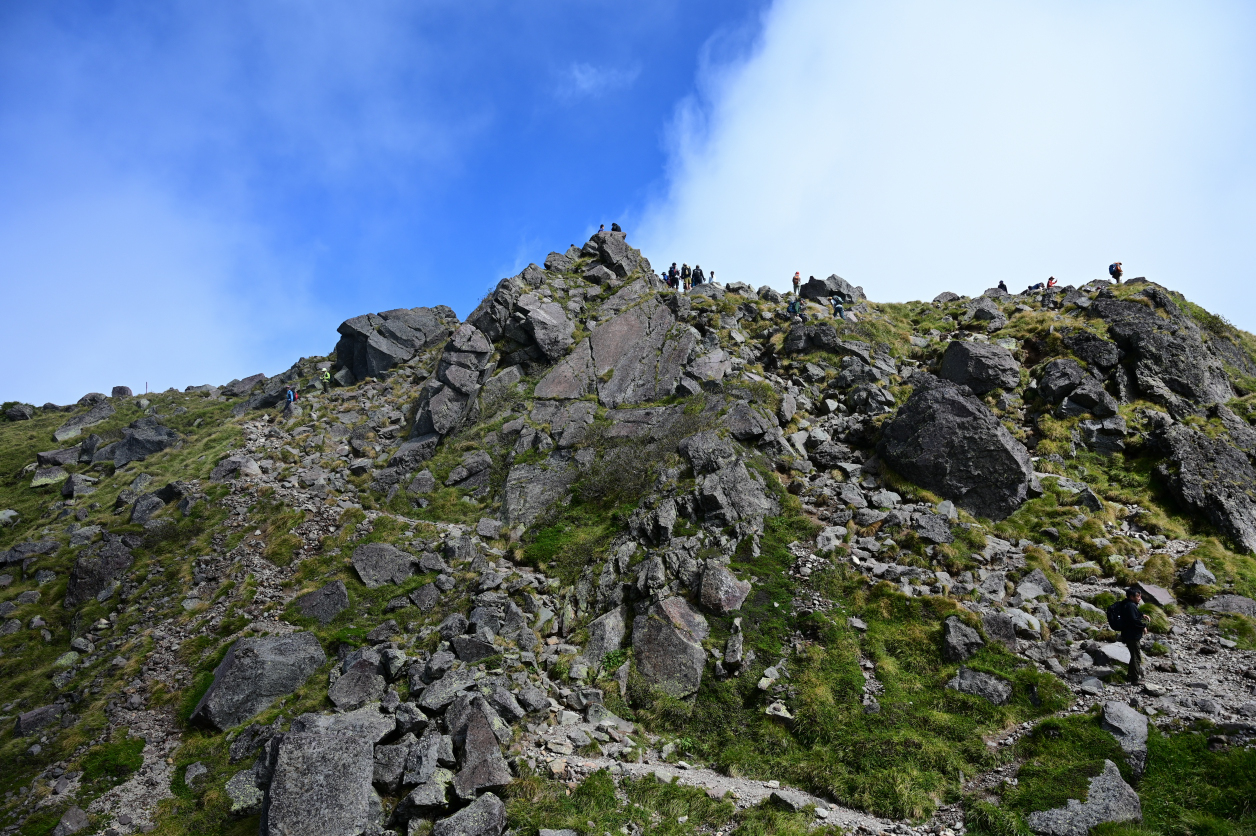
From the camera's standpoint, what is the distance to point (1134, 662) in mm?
14672

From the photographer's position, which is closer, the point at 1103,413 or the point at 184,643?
the point at 184,643

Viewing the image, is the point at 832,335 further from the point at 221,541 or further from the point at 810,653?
the point at 221,541

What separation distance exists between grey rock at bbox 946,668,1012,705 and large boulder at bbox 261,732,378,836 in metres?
16.1

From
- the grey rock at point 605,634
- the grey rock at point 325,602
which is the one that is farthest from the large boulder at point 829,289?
the grey rock at point 325,602


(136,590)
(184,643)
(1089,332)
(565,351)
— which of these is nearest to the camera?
Result: (184,643)

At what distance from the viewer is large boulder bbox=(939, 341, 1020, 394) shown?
95.1ft

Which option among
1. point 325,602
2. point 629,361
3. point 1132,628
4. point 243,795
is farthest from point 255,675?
point 1132,628

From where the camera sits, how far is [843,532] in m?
21.8

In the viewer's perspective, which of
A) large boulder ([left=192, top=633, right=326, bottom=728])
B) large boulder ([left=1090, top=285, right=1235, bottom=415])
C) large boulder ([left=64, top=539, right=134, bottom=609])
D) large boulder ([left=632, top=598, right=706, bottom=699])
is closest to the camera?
large boulder ([left=632, top=598, right=706, bottom=699])

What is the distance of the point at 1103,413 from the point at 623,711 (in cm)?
2663

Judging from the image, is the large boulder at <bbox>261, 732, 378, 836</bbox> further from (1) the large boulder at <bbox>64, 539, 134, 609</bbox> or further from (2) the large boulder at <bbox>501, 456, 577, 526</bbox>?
(1) the large boulder at <bbox>64, 539, 134, 609</bbox>

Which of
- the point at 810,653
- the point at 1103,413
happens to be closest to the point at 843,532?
the point at 810,653

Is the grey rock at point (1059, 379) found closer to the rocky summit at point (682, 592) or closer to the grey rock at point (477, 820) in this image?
the rocky summit at point (682, 592)

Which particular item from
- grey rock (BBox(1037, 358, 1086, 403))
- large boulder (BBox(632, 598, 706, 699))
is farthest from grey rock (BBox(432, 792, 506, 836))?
grey rock (BBox(1037, 358, 1086, 403))
